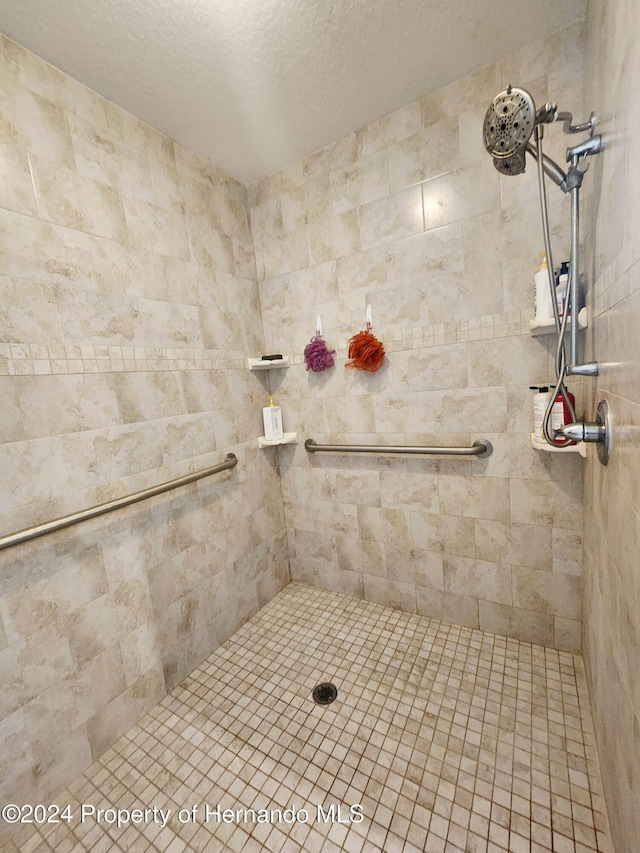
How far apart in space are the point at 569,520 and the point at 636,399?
3.27 feet

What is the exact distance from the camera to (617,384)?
0.70m

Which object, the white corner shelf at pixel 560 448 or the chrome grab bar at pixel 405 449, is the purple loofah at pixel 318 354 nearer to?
the chrome grab bar at pixel 405 449

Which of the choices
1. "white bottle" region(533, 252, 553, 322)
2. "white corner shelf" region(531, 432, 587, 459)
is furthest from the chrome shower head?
"white corner shelf" region(531, 432, 587, 459)

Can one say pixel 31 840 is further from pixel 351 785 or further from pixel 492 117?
pixel 492 117

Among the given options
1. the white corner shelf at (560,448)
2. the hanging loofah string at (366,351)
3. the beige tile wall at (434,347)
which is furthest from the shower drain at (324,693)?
the hanging loofah string at (366,351)

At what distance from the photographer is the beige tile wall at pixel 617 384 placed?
23.4 inches

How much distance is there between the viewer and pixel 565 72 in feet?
3.83

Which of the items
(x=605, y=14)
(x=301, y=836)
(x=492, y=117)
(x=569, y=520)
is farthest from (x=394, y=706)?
(x=605, y=14)

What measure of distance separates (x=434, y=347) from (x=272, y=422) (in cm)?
91

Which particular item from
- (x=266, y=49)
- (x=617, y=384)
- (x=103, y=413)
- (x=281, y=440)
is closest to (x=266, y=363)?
(x=281, y=440)

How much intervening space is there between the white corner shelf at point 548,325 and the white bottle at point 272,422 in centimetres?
122

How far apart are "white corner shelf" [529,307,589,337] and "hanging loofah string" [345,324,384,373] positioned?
604 mm

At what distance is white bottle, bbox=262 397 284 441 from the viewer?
1.85m

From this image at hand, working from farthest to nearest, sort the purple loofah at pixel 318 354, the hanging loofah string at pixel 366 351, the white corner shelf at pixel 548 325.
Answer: the purple loofah at pixel 318 354, the hanging loofah string at pixel 366 351, the white corner shelf at pixel 548 325
